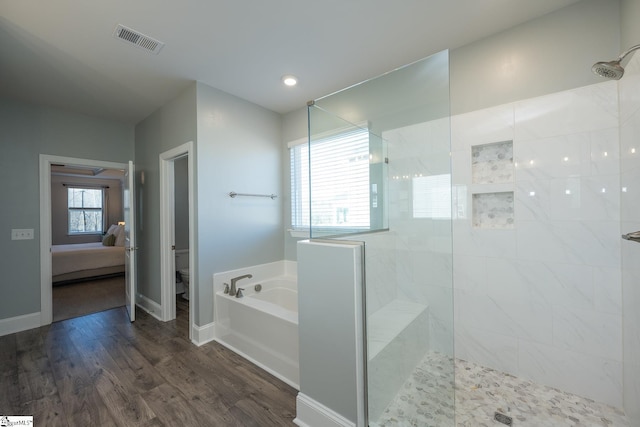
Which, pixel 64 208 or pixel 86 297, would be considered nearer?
pixel 86 297

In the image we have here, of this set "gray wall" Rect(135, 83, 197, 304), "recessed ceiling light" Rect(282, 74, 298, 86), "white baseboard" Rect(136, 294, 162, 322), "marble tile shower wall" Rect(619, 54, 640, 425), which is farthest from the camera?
"white baseboard" Rect(136, 294, 162, 322)

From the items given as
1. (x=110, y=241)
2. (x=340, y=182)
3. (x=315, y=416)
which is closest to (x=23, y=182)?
(x=110, y=241)

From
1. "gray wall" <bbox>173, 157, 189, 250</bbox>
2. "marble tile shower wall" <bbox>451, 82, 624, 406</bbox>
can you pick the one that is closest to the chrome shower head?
"marble tile shower wall" <bbox>451, 82, 624, 406</bbox>

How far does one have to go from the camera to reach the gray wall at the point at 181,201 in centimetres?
445

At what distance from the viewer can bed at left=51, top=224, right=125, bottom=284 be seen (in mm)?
4613

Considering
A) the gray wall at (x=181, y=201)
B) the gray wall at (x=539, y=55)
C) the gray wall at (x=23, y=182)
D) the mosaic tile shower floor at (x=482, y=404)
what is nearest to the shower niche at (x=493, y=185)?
the gray wall at (x=539, y=55)

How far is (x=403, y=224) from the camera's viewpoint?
1.90 m

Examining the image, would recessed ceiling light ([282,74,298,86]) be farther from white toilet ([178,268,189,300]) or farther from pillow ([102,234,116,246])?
pillow ([102,234,116,246])

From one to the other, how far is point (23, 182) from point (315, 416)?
3951mm

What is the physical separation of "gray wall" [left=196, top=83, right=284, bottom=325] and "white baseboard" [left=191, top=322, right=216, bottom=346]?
6cm

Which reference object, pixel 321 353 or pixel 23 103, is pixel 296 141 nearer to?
pixel 321 353

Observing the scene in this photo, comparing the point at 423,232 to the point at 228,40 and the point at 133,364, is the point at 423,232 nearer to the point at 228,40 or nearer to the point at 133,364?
the point at 228,40

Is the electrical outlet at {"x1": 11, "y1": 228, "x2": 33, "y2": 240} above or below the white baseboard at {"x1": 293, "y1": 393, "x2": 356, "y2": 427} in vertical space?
above

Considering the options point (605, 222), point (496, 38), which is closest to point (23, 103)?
point (496, 38)
